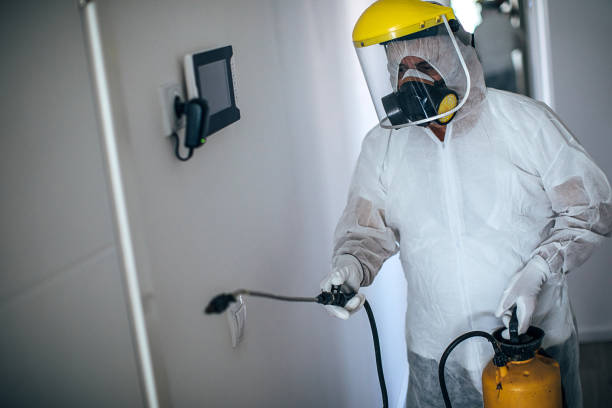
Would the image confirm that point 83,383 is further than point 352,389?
No

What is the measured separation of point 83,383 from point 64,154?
0.99 feet

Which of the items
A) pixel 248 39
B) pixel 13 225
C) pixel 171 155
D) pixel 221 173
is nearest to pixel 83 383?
pixel 13 225

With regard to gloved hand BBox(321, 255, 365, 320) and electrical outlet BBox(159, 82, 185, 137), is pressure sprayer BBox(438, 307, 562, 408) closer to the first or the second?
gloved hand BBox(321, 255, 365, 320)

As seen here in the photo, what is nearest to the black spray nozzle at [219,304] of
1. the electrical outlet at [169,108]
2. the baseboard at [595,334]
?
the electrical outlet at [169,108]

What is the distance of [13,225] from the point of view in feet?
2.14

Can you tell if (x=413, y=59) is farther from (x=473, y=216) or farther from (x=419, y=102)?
(x=473, y=216)

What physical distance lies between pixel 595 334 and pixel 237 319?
249cm

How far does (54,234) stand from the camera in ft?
2.34

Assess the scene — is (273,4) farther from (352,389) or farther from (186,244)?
(352,389)

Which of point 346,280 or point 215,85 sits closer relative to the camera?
point 215,85

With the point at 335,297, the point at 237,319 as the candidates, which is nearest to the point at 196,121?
the point at 237,319

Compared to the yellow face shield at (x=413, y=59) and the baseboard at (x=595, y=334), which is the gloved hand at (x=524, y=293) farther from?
the baseboard at (x=595, y=334)

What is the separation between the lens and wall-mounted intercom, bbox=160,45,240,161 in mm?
911

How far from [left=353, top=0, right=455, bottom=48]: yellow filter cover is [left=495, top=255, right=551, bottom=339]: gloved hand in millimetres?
671
